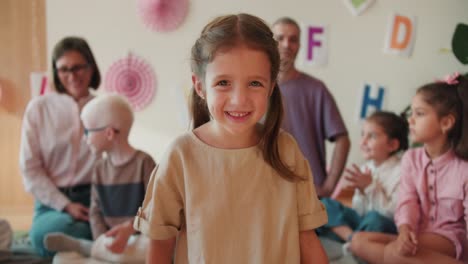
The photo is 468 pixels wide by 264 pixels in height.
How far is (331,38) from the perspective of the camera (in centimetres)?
291

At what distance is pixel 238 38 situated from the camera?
0.87 metres

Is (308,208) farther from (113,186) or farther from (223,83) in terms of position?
(113,186)

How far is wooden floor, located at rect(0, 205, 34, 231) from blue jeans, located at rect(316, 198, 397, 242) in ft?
5.44

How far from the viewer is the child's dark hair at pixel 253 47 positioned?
875 mm

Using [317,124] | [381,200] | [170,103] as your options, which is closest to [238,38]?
[317,124]

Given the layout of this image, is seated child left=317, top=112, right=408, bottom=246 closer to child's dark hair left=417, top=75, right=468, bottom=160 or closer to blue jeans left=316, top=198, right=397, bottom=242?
blue jeans left=316, top=198, right=397, bottom=242

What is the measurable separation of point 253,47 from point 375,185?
1389mm

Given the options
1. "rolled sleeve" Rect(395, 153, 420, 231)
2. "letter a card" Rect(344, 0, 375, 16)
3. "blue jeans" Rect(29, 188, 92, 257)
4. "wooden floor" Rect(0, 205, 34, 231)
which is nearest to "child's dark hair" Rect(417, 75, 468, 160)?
"rolled sleeve" Rect(395, 153, 420, 231)

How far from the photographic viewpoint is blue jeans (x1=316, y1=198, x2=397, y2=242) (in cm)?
181

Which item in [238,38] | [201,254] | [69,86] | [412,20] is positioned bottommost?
[201,254]

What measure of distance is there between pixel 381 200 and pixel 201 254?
129 centimetres

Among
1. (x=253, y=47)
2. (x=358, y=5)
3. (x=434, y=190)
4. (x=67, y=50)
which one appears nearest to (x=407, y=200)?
(x=434, y=190)

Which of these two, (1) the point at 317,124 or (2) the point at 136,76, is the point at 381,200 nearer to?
(1) the point at 317,124

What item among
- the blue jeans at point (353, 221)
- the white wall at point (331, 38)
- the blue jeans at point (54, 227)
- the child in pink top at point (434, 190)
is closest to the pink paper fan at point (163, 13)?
the white wall at point (331, 38)
